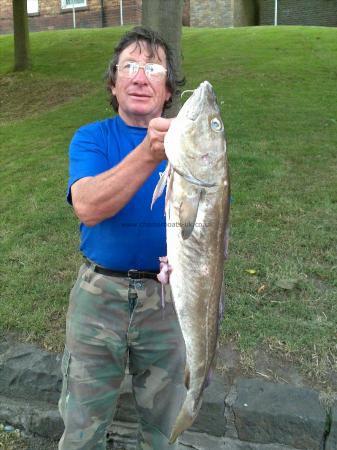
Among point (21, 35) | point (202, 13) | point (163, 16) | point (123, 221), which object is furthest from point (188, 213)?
point (202, 13)

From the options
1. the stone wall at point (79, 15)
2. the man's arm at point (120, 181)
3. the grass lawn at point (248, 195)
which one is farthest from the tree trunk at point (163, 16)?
the stone wall at point (79, 15)

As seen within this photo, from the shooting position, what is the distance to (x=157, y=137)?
1849 mm

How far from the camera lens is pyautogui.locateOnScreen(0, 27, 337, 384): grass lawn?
12.1 feet

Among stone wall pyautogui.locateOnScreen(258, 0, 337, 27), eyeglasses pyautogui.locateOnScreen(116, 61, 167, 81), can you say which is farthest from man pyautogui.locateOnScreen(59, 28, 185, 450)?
stone wall pyautogui.locateOnScreen(258, 0, 337, 27)

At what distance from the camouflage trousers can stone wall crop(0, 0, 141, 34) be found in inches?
805

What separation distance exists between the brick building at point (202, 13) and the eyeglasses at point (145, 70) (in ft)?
69.3

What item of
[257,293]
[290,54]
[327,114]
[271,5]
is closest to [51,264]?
[257,293]

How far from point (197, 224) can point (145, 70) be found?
0.82 meters

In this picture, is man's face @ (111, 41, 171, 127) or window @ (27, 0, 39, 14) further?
window @ (27, 0, 39, 14)

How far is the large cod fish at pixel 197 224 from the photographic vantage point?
178 centimetres

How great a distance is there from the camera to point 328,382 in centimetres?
312

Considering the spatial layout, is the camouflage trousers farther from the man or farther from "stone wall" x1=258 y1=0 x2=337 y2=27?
"stone wall" x1=258 y1=0 x2=337 y2=27

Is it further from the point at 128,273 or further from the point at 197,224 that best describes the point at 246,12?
the point at 197,224

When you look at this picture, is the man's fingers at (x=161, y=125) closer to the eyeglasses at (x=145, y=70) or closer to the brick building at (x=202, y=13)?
the eyeglasses at (x=145, y=70)
